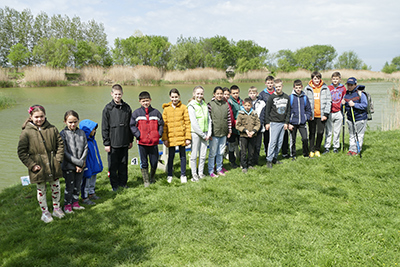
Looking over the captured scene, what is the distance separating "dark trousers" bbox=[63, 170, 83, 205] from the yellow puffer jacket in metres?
1.79

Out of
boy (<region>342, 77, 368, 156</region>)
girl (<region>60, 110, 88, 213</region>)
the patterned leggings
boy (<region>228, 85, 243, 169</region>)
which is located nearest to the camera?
the patterned leggings

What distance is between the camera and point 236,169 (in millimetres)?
6074

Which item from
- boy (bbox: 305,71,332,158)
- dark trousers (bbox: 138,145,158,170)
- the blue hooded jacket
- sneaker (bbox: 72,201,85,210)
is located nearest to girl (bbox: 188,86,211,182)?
dark trousers (bbox: 138,145,158,170)

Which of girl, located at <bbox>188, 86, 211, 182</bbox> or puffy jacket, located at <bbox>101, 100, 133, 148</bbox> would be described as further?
girl, located at <bbox>188, 86, 211, 182</bbox>

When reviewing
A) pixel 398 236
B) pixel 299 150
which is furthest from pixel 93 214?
pixel 299 150

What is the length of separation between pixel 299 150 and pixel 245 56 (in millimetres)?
69827

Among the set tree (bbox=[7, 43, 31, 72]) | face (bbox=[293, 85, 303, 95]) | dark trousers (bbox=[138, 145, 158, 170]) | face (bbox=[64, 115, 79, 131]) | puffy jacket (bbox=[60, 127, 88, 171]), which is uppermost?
tree (bbox=[7, 43, 31, 72])

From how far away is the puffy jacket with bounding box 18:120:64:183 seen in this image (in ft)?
12.0

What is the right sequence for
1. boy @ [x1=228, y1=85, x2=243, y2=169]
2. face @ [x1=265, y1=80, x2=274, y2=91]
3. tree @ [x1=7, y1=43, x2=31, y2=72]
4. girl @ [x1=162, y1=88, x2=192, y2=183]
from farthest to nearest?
tree @ [x1=7, y1=43, x2=31, y2=72] < face @ [x1=265, y1=80, x2=274, y2=91] < boy @ [x1=228, y1=85, x2=243, y2=169] < girl @ [x1=162, y1=88, x2=192, y2=183]

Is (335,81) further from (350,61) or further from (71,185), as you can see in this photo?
(350,61)

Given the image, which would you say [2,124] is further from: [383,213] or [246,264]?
[383,213]

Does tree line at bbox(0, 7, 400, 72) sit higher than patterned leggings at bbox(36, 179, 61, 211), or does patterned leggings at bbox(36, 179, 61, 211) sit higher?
tree line at bbox(0, 7, 400, 72)

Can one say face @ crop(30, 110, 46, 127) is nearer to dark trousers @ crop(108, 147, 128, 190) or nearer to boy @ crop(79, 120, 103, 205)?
boy @ crop(79, 120, 103, 205)

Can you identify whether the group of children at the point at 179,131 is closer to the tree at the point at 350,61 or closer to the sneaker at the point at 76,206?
the sneaker at the point at 76,206
